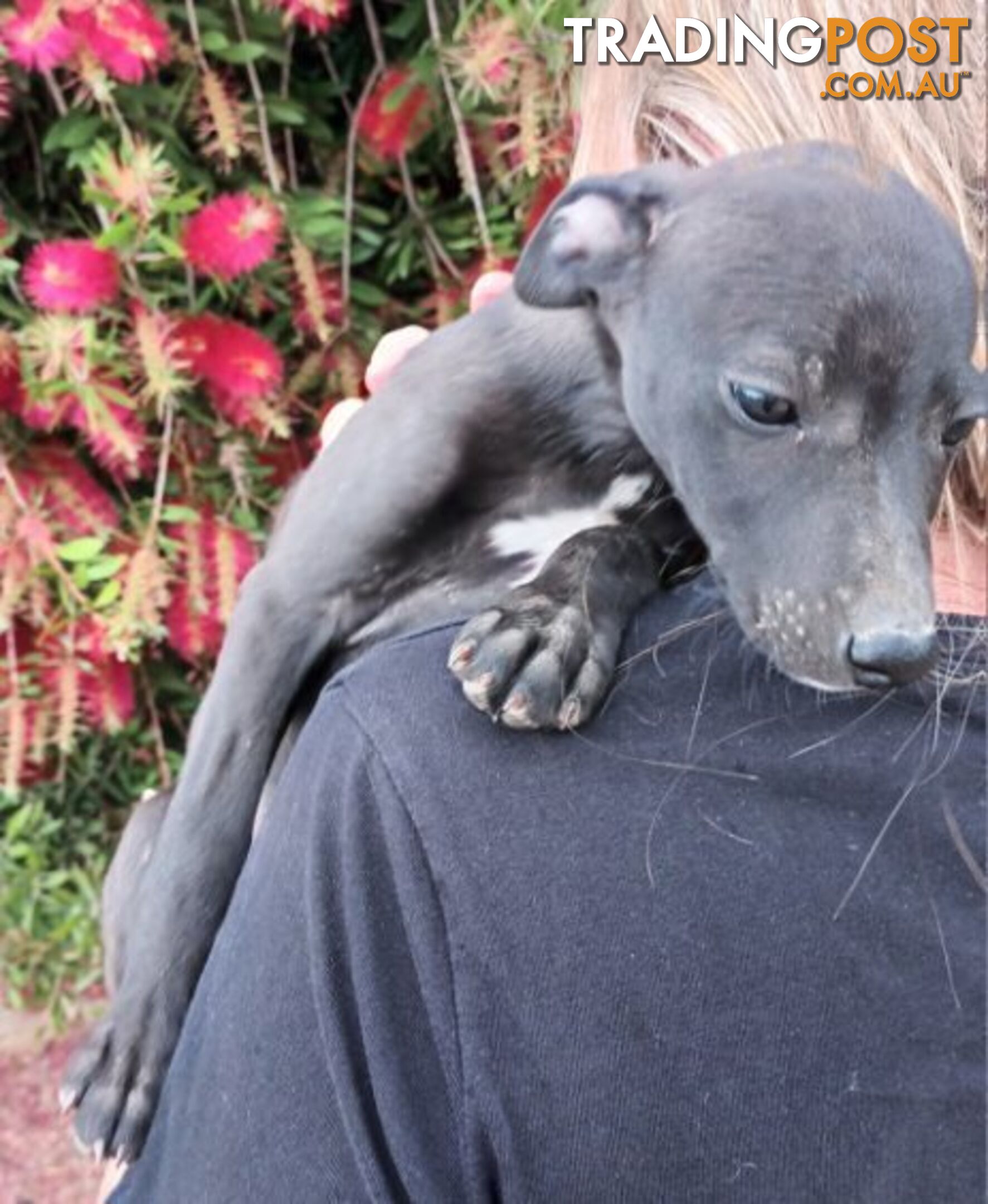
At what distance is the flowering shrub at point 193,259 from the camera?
2092 mm

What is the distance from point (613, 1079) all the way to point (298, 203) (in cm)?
175

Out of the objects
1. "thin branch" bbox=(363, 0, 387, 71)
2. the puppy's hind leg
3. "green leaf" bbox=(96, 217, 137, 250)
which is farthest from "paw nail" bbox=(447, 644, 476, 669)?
"thin branch" bbox=(363, 0, 387, 71)

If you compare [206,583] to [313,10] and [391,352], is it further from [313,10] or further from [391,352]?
[313,10]

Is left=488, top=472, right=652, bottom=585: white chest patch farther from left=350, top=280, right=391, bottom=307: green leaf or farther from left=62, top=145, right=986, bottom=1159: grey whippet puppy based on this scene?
left=350, top=280, right=391, bottom=307: green leaf

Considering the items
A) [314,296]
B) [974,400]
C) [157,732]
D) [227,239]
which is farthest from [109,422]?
[974,400]

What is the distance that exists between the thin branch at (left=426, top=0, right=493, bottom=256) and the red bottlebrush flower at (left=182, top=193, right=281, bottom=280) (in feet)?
1.27

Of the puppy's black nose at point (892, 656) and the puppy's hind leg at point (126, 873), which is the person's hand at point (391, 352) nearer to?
the puppy's hind leg at point (126, 873)

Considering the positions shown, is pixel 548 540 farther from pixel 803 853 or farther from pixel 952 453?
pixel 803 853

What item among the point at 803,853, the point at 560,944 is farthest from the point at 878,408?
the point at 560,944

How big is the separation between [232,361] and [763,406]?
1181 mm

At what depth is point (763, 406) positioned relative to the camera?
47.7 inches

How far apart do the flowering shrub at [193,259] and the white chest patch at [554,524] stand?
735mm

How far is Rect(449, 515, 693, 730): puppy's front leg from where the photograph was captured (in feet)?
3.69

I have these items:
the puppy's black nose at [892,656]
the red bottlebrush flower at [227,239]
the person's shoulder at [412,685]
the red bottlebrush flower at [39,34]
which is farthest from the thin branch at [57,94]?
the puppy's black nose at [892,656]
